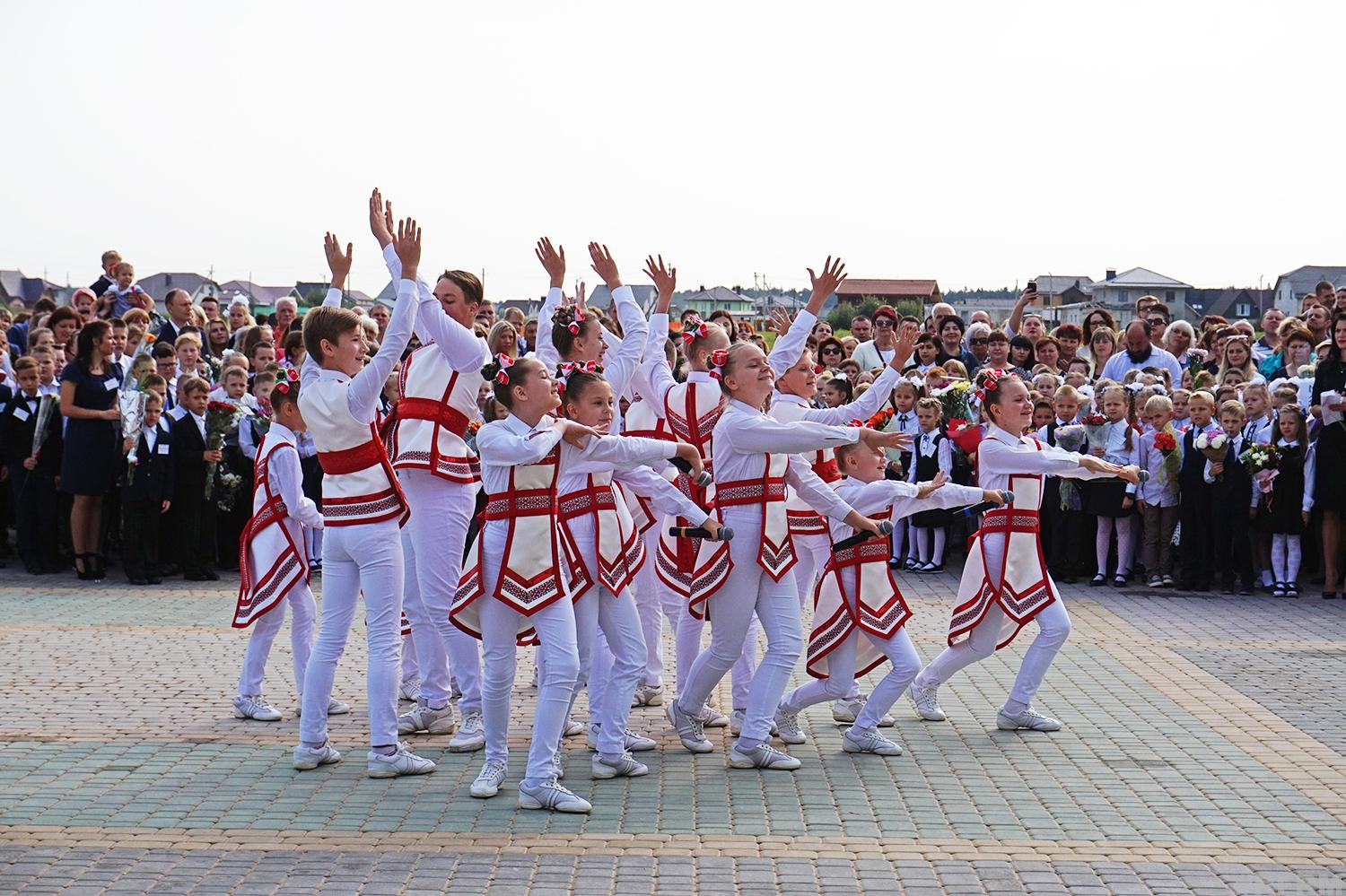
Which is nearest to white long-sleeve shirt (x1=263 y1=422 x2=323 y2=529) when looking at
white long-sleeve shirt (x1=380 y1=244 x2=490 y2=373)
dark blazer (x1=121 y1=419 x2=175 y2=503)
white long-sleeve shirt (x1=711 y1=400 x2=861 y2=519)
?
white long-sleeve shirt (x1=380 y1=244 x2=490 y2=373)

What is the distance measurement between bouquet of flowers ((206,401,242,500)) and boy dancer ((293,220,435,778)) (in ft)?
23.0

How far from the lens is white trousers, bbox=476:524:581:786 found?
22.2ft

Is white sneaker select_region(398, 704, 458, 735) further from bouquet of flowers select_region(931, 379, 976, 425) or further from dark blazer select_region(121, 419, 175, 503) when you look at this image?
bouquet of flowers select_region(931, 379, 976, 425)

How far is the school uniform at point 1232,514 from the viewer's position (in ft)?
44.5

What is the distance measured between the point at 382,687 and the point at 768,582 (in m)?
1.91

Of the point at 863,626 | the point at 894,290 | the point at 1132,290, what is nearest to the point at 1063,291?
the point at 1132,290

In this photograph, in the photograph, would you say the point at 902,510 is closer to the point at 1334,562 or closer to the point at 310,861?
the point at 310,861

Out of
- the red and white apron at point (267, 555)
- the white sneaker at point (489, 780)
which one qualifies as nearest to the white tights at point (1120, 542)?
the red and white apron at point (267, 555)

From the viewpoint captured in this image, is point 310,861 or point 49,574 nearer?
point 310,861

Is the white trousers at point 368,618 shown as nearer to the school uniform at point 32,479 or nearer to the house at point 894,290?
the school uniform at point 32,479

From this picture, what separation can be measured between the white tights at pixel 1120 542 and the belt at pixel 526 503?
28.2 ft

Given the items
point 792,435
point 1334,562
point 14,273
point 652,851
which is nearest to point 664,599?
point 792,435

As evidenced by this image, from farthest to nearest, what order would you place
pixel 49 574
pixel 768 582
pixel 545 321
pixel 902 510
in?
1. pixel 49 574
2. pixel 545 321
3. pixel 902 510
4. pixel 768 582

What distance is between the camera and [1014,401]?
8625 mm
